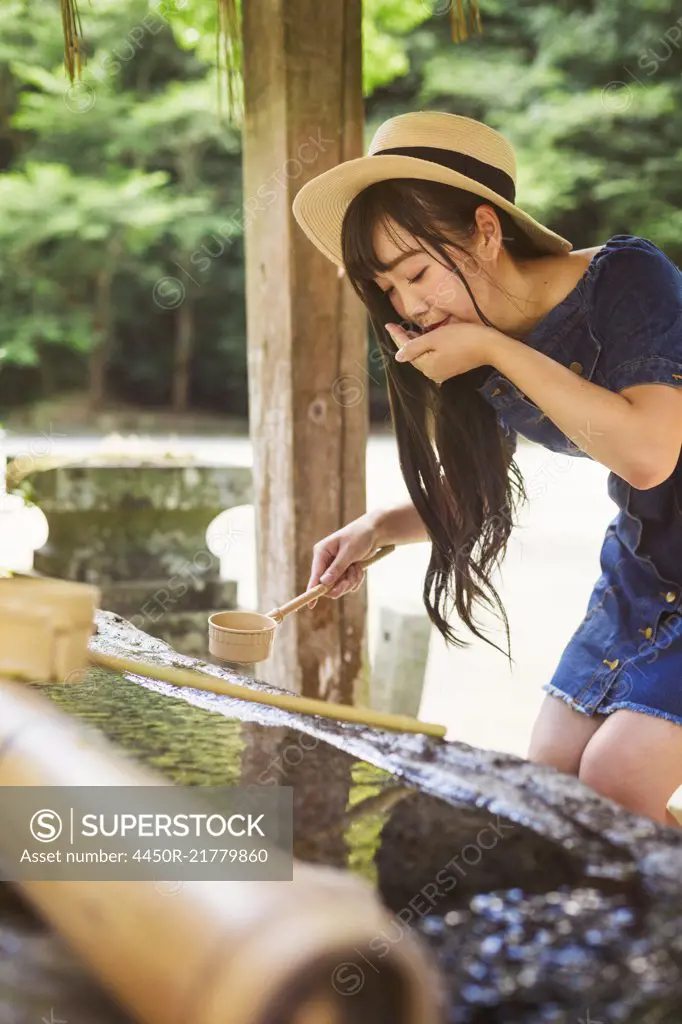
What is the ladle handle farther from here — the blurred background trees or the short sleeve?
the blurred background trees

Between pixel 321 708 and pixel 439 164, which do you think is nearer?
pixel 321 708

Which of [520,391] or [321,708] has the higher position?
[520,391]

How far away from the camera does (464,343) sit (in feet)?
5.24

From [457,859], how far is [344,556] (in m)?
1.13

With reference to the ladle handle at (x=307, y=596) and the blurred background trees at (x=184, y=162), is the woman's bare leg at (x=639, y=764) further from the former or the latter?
the blurred background trees at (x=184, y=162)

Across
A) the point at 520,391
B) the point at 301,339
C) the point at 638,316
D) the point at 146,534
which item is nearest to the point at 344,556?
the point at 520,391

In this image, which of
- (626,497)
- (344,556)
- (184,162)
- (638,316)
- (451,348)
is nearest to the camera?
(451,348)

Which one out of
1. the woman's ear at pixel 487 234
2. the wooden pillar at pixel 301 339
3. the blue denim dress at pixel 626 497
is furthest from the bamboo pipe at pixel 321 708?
the wooden pillar at pixel 301 339

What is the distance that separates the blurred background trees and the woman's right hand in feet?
45.6

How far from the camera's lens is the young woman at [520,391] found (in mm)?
1602

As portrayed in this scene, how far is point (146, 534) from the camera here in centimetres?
413

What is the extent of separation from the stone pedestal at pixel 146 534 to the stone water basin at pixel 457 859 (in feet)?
8.42

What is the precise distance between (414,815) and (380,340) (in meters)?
1.10

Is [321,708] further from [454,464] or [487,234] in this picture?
[487,234]
